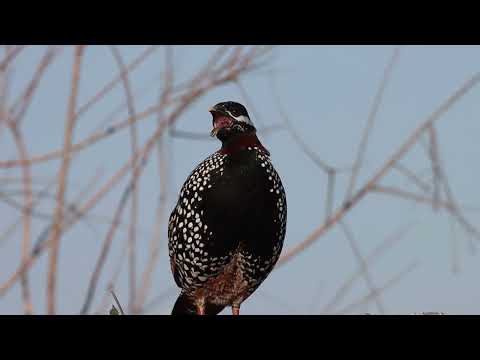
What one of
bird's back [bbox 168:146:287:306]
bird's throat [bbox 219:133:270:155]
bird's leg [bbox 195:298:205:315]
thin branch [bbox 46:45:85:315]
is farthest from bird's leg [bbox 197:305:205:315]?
thin branch [bbox 46:45:85:315]

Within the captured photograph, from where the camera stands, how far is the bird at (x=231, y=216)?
13.8 feet

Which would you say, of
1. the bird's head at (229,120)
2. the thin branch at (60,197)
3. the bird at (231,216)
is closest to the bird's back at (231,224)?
the bird at (231,216)

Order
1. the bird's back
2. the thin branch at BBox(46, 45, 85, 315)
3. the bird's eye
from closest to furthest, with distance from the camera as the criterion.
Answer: the thin branch at BBox(46, 45, 85, 315), the bird's back, the bird's eye

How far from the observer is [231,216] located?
416cm

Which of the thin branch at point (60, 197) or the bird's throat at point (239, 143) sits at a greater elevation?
the bird's throat at point (239, 143)

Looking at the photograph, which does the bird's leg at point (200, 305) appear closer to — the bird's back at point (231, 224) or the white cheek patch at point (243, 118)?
the bird's back at point (231, 224)

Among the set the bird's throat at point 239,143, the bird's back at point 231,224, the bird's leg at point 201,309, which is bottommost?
the bird's leg at point 201,309

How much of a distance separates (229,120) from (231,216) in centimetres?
57

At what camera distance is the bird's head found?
14.0 feet

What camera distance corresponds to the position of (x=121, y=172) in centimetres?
216

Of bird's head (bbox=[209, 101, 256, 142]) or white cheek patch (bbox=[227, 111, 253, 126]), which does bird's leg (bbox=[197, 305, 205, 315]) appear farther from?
white cheek patch (bbox=[227, 111, 253, 126])

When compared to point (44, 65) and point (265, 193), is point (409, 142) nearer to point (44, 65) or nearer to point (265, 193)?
point (44, 65)

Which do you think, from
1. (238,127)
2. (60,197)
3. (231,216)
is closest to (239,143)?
(238,127)

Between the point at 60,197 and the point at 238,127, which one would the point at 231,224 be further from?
the point at 60,197
